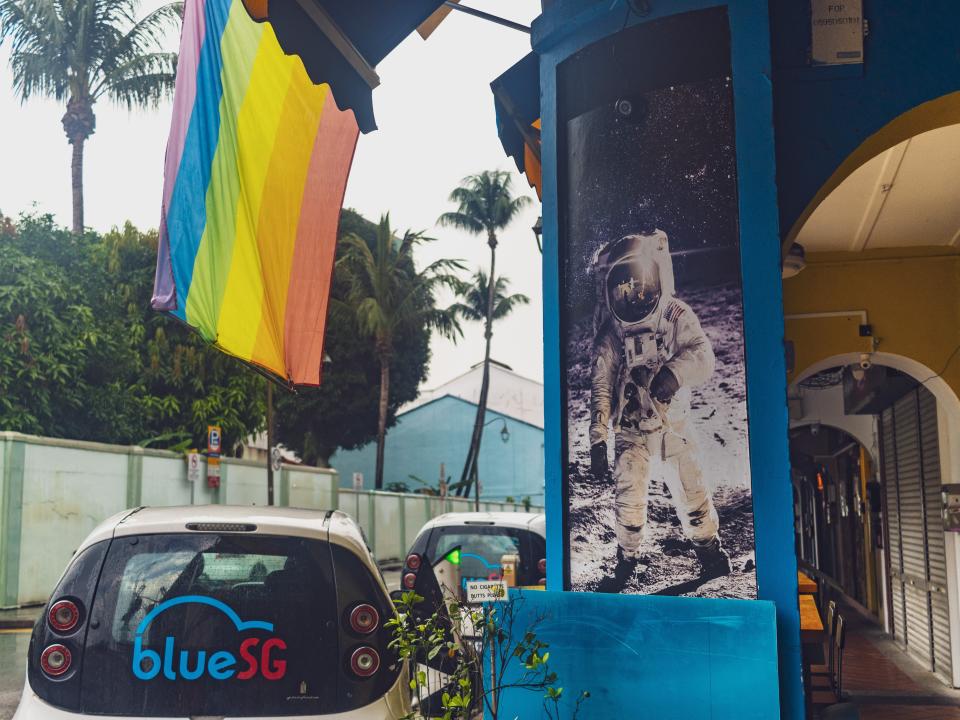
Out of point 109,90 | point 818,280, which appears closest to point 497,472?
point 109,90

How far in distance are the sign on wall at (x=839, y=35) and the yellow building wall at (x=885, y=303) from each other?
6325 millimetres

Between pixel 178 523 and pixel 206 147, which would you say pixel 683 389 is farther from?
pixel 206 147

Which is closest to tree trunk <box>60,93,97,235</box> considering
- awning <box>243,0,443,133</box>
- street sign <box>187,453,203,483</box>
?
street sign <box>187,453,203,483</box>

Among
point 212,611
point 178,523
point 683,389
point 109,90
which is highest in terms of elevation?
point 109,90

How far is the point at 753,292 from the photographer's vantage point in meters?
4.86

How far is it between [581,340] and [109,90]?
3629 cm

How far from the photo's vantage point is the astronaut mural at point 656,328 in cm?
482

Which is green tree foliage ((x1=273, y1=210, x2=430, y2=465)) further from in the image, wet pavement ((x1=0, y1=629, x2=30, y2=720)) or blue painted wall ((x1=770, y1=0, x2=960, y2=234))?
blue painted wall ((x1=770, y1=0, x2=960, y2=234))

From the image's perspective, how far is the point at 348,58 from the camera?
529 centimetres

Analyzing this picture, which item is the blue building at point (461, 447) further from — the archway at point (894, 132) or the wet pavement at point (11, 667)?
the archway at point (894, 132)

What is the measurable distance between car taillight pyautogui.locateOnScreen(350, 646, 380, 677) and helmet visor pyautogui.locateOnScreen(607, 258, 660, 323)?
76.7 inches

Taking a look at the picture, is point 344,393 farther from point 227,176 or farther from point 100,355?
point 227,176

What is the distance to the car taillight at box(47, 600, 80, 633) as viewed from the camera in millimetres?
4664

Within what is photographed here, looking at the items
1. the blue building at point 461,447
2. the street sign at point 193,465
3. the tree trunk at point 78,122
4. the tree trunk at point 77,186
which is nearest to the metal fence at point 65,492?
the street sign at point 193,465
